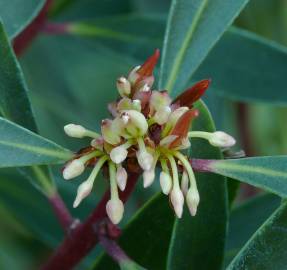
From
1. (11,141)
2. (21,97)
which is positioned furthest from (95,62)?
(11,141)

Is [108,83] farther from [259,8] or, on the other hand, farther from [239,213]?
[239,213]

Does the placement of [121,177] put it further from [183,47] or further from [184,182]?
[183,47]

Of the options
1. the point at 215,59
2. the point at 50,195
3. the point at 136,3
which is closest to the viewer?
the point at 50,195

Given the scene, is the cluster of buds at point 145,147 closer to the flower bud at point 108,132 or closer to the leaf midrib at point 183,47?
the flower bud at point 108,132

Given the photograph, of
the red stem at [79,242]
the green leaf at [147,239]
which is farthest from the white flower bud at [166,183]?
the green leaf at [147,239]

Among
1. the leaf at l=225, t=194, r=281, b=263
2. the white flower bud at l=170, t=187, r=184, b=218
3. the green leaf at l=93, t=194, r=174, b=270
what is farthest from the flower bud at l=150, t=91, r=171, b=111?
the leaf at l=225, t=194, r=281, b=263

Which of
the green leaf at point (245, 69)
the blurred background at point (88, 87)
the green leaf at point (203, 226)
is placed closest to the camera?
the green leaf at point (203, 226)

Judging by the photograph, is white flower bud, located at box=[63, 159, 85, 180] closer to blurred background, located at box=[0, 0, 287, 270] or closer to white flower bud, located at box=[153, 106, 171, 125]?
white flower bud, located at box=[153, 106, 171, 125]
